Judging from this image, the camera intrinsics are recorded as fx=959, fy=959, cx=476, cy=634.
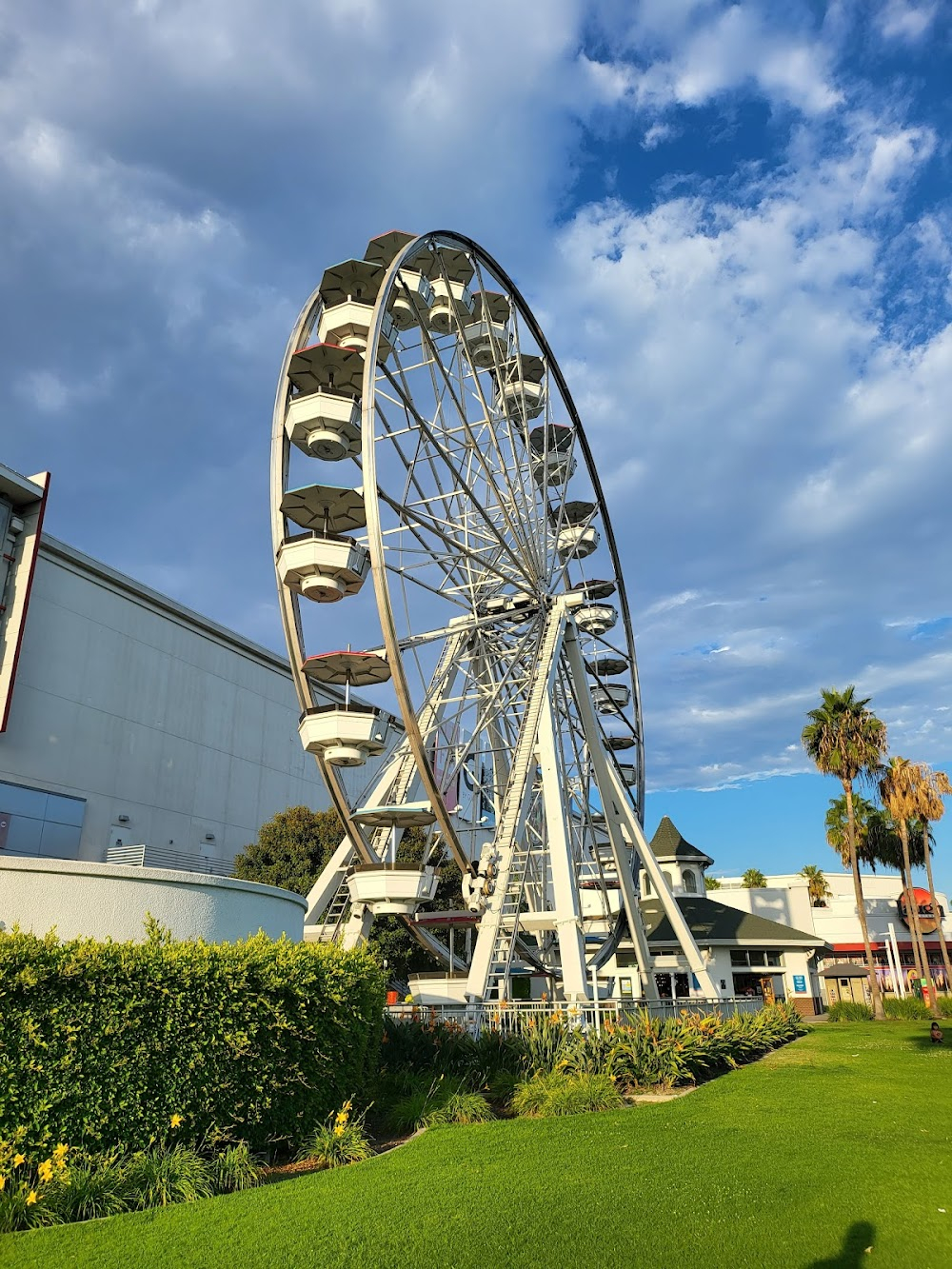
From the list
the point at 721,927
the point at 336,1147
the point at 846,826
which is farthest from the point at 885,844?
the point at 336,1147

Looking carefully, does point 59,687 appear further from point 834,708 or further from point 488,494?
point 834,708

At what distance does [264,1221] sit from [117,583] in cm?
2869

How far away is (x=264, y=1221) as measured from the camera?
723cm

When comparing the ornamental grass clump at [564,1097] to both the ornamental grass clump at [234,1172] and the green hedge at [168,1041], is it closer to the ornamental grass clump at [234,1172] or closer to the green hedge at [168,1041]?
the green hedge at [168,1041]

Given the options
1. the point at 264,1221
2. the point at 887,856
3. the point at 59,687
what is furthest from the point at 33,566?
the point at 887,856

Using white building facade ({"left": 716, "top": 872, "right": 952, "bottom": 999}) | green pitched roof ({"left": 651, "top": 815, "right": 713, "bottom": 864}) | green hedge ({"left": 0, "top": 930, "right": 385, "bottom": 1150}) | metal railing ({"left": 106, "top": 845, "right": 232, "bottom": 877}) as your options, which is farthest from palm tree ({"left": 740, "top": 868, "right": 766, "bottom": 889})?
green hedge ({"left": 0, "top": 930, "right": 385, "bottom": 1150})

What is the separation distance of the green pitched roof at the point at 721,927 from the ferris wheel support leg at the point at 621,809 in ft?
39.5

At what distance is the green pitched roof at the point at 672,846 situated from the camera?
147ft

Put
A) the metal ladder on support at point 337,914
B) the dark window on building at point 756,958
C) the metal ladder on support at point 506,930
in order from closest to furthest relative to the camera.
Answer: the metal ladder on support at point 506,930 → the metal ladder on support at point 337,914 → the dark window on building at point 756,958

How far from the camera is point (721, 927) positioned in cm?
3912

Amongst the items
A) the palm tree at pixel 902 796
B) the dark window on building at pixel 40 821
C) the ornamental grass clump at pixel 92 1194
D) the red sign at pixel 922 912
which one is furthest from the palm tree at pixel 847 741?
the ornamental grass clump at pixel 92 1194

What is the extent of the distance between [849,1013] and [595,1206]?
31693 mm

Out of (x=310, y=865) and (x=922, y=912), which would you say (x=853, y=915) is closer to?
(x=922, y=912)

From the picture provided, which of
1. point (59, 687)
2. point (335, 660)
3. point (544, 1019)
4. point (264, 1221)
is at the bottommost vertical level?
point (264, 1221)
